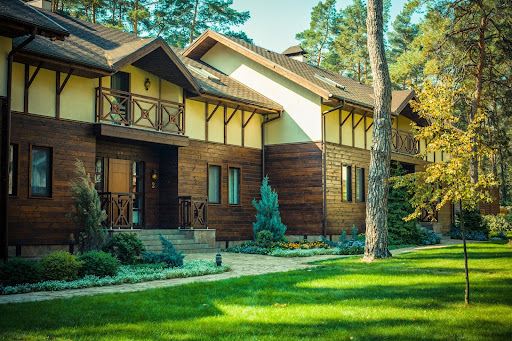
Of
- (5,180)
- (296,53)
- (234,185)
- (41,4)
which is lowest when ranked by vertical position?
(5,180)

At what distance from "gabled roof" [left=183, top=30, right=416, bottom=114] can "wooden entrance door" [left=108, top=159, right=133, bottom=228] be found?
670cm

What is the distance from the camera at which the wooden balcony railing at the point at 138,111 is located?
48.0 feet

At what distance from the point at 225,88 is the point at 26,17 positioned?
872cm

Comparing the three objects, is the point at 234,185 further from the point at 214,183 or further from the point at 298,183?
the point at 298,183

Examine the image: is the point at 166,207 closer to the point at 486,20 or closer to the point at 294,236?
the point at 294,236

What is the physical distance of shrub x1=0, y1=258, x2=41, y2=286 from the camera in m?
9.12

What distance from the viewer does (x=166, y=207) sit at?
17203mm

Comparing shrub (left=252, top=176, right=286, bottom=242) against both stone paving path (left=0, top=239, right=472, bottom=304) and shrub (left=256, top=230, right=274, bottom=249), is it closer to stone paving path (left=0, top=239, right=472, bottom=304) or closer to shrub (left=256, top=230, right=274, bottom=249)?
shrub (left=256, top=230, right=274, bottom=249)

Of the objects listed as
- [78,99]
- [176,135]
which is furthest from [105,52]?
[176,135]

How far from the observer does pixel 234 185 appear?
1908 cm

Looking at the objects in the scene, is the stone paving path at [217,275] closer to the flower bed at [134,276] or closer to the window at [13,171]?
the flower bed at [134,276]

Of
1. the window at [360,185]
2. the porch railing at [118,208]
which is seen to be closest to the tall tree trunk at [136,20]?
the window at [360,185]

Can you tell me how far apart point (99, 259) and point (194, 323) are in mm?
4640

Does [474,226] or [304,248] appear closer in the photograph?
[304,248]
